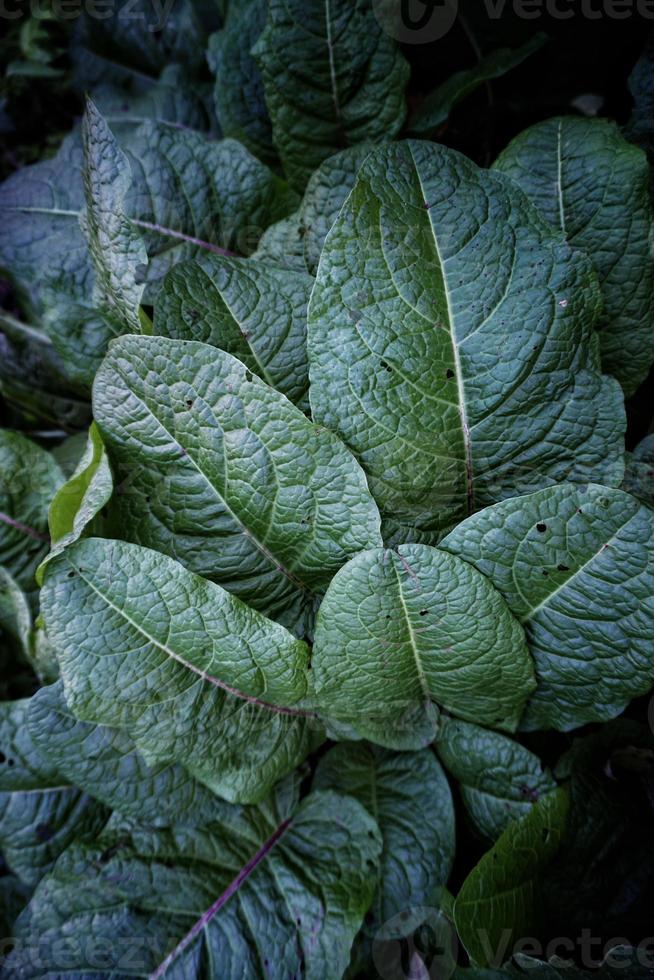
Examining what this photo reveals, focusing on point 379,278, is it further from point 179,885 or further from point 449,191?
point 179,885

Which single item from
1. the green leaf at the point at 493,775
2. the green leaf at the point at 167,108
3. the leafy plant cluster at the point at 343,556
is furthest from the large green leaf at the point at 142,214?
the green leaf at the point at 493,775

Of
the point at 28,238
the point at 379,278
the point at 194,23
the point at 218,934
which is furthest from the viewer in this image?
the point at 194,23

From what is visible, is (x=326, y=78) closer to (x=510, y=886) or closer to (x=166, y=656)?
(x=166, y=656)

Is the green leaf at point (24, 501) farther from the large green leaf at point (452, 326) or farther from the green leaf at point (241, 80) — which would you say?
the green leaf at point (241, 80)

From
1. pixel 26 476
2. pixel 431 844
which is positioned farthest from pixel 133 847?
pixel 26 476

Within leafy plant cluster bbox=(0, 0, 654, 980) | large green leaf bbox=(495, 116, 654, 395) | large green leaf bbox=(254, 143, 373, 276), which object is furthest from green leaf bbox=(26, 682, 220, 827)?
large green leaf bbox=(495, 116, 654, 395)

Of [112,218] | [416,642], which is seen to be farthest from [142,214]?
[416,642]
